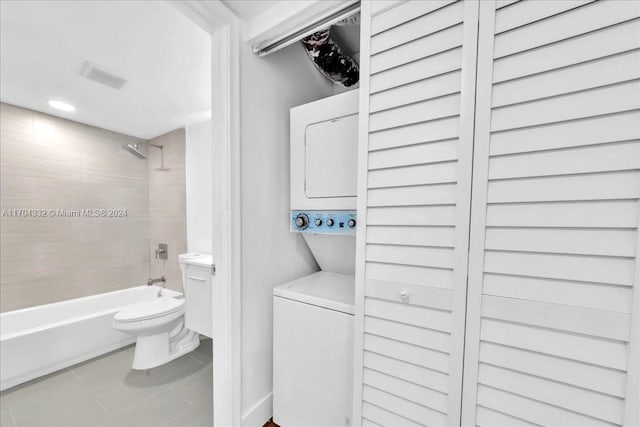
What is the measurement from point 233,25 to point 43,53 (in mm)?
1394

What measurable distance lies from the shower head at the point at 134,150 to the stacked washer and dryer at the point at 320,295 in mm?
2650

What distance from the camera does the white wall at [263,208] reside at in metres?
A: 1.40

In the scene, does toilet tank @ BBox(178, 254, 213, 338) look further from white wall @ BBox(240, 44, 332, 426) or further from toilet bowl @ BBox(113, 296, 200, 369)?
white wall @ BBox(240, 44, 332, 426)

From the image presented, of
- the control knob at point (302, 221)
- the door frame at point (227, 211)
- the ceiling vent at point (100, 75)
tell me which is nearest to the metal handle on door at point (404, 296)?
the control knob at point (302, 221)

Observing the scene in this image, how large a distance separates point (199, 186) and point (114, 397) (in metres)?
1.90

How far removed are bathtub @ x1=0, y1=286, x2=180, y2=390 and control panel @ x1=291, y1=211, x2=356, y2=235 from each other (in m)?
2.12

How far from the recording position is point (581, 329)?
2.16 feet

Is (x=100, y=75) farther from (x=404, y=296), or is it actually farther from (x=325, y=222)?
(x=404, y=296)

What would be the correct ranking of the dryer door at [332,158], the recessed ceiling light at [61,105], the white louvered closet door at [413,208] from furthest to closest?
the recessed ceiling light at [61,105] → the dryer door at [332,158] → the white louvered closet door at [413,208]

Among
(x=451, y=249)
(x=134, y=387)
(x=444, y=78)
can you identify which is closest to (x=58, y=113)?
(x=134, y=387)

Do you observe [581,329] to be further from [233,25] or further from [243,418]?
[233,25]

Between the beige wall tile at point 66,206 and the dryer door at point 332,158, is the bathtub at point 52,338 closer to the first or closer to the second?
the beige wall tile at point 66,206

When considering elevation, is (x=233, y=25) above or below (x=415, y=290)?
above

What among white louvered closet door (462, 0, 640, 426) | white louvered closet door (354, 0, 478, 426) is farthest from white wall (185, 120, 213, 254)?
white louvered closet door (462, 0, 640, 426)
